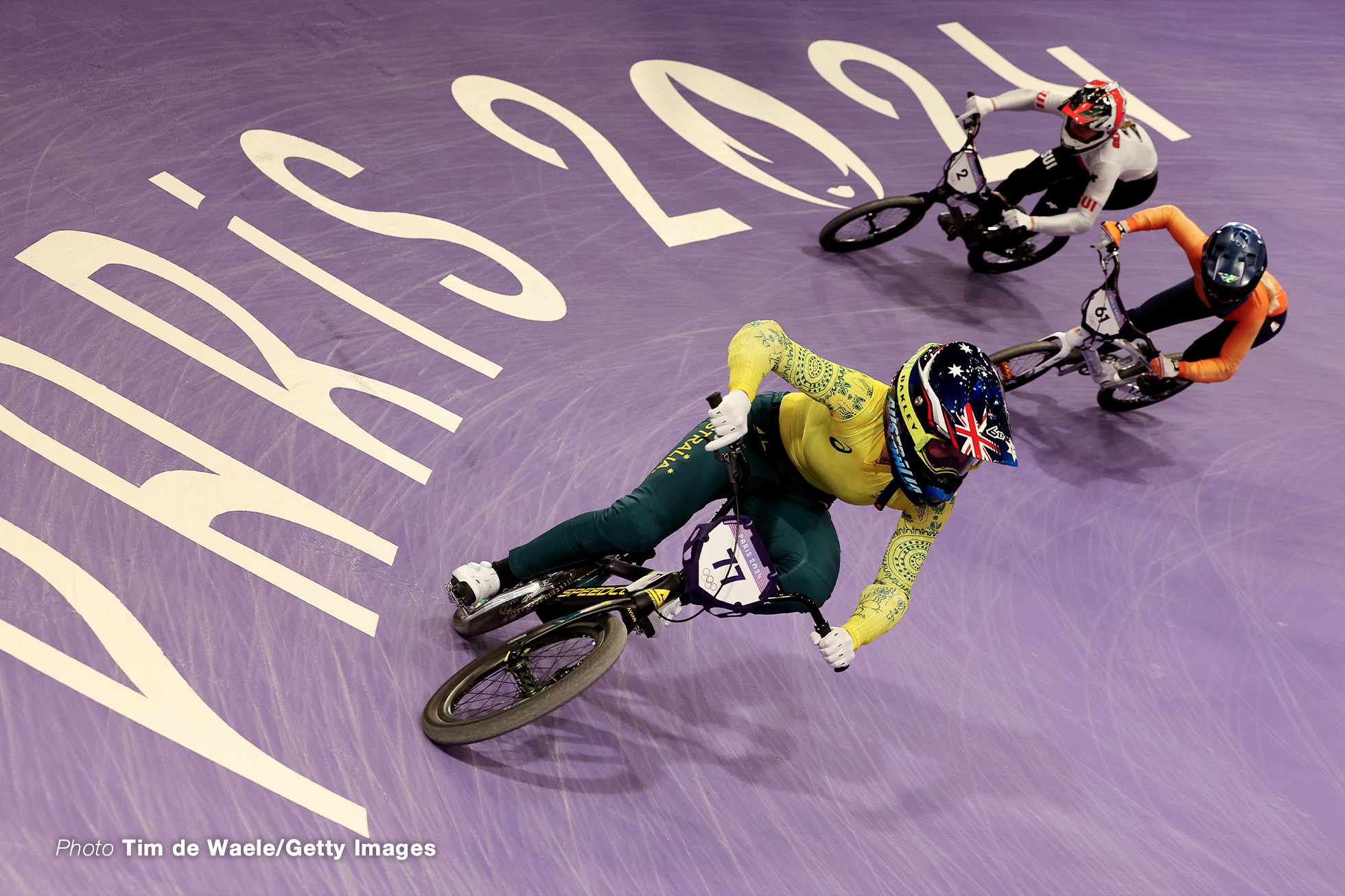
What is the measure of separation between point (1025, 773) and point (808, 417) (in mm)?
2020

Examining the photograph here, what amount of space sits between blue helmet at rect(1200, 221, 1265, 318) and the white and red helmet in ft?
3.78

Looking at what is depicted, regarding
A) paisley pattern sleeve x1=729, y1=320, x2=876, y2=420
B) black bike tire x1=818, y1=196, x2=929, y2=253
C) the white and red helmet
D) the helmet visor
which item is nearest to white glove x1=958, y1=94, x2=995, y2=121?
the white and red helmet

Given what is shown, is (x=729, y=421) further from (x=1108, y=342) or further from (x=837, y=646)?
(x=1108, y=342)

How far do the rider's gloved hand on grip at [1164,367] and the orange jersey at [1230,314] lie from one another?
0.05 meters

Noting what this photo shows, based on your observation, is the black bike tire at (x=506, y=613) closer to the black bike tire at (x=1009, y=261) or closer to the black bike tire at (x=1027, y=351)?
the black bike tire at (x=1027, y=351)

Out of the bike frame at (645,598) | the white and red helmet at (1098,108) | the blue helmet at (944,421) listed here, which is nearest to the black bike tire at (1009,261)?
the white and red helmet at (1098,108)

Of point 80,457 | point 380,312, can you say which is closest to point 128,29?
point 380,312

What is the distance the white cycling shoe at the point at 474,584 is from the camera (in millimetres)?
3973

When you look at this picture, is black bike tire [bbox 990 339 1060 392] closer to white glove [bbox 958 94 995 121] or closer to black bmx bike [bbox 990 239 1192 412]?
black bmx bike [bbox 990 239 1192 412]

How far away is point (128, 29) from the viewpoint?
7.04 metres

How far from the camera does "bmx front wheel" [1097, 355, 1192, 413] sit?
6.17 meters

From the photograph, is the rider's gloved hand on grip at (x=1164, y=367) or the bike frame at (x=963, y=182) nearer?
the rider's gloved hand on grip at (x=1164, y=367)

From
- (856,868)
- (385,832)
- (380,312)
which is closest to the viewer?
(385,832)

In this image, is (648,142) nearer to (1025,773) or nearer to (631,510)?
(631,510)
